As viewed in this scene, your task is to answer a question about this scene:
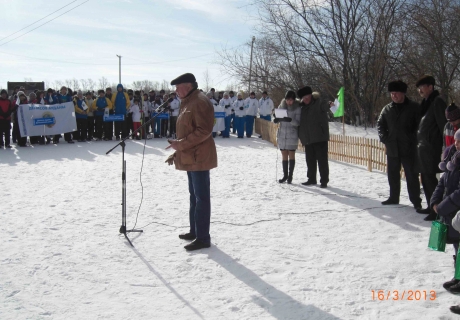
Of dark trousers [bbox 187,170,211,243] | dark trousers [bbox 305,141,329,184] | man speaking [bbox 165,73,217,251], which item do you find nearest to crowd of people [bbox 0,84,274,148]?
dark trousers [bbox 305,141,329,184]

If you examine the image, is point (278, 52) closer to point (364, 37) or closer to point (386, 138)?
point (364, 37)

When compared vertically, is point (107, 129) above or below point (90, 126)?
below

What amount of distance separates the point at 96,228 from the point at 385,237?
390 centimetres

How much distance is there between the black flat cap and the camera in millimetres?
4980

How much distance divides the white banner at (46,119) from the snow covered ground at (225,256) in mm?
6902

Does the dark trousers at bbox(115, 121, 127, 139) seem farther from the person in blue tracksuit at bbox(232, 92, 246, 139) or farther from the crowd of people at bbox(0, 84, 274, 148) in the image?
the person in blue tracksuit at bbox(232, 92, 246, 139)

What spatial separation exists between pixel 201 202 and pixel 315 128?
3985 mm

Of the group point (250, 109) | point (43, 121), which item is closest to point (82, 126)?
point (43, 121)

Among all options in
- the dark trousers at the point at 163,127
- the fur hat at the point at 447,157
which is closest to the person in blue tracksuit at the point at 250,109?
the dark trousers at the point at 163,127

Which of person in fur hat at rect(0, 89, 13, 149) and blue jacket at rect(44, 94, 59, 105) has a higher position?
blue jacket at rect(44, 94, 59, 105)

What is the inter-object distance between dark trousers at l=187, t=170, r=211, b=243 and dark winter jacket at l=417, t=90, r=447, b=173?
127 inches

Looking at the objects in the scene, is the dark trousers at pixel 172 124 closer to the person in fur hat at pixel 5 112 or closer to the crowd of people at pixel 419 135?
the person in fur hat at pixel 5 112

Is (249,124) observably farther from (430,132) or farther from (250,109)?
(430,132)

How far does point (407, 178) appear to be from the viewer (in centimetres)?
689
